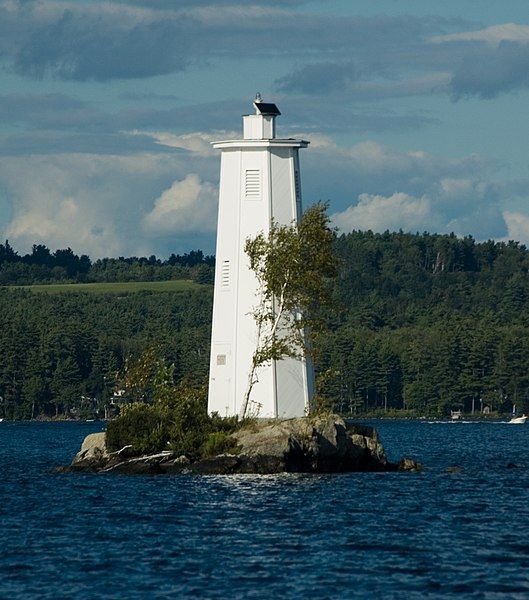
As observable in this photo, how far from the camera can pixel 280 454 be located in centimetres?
5634

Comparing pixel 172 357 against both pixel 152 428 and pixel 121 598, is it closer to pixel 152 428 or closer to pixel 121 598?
pixel 152 428

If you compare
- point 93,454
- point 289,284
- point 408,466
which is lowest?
point 408,466

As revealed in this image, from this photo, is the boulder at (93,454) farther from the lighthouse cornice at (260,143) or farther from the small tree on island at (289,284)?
the lighthouse cornice at (260,143)

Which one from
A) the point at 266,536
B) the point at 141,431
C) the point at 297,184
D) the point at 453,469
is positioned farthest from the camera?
the point at 453,469

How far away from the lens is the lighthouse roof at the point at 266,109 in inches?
2391

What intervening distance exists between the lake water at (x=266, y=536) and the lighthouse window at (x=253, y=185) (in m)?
11.2

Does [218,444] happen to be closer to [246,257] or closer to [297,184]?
[246,257]

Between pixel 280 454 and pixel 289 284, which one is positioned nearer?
pixel 280 454

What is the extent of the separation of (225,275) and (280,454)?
813cm

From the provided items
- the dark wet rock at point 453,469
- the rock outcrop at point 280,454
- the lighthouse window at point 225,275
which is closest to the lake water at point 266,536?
the dark wet rock at point 453,469

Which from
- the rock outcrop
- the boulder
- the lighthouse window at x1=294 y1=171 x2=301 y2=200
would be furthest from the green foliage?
the lighthouse window at x1=294 y1=171 x2=301 y2=200

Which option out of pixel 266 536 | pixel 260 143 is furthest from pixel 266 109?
pixel 266 536

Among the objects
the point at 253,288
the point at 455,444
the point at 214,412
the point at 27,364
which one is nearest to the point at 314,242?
the point at 253,288

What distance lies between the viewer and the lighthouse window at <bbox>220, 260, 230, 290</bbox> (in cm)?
6019
